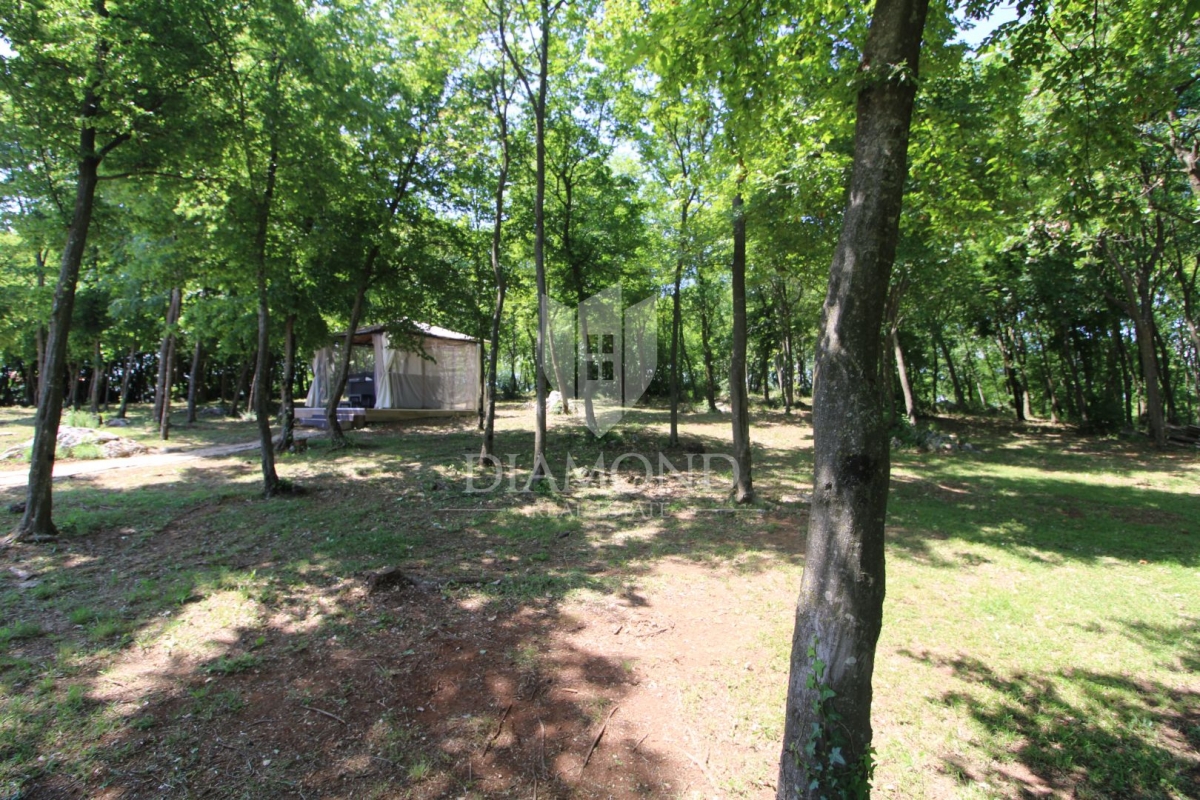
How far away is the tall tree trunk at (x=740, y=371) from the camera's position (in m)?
7.31

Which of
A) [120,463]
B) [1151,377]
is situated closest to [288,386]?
[120,463]

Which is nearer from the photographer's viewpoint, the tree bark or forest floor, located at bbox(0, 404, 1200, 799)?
forest floor, located at bbox(0, 404, 1200, 799)

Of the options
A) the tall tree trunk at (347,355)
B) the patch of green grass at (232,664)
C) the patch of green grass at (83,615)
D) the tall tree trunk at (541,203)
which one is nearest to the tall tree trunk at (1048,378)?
the tall tree trunk at (541,203)

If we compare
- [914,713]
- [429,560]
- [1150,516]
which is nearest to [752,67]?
[914,713]

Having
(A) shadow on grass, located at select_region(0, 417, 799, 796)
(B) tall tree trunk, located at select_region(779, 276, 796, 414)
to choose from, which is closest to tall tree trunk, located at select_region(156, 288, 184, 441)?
(A) shadow on grass, located at select_region(0, 417, 799, 796)

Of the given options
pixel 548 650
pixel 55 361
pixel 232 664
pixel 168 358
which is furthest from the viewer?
pixel 168 358

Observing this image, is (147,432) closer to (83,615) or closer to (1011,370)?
(83,615)

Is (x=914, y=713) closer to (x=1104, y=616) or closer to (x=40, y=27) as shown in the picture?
(x=1104, y=616)

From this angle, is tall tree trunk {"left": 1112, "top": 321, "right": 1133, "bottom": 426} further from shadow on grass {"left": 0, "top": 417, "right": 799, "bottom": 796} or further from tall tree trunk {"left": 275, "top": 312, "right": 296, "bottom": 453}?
tall tree trunk {"left": 275, "top": 312, "right": 296, "bottom": 453}

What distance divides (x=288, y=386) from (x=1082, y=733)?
12.3m

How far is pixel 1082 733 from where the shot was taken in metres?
2.87

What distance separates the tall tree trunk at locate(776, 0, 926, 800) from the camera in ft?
6.28

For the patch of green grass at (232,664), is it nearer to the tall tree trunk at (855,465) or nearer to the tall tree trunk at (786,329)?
the tall tree trunk at (855,465)

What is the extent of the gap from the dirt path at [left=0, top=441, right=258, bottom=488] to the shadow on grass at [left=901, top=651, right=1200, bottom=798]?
1225 centimetres
